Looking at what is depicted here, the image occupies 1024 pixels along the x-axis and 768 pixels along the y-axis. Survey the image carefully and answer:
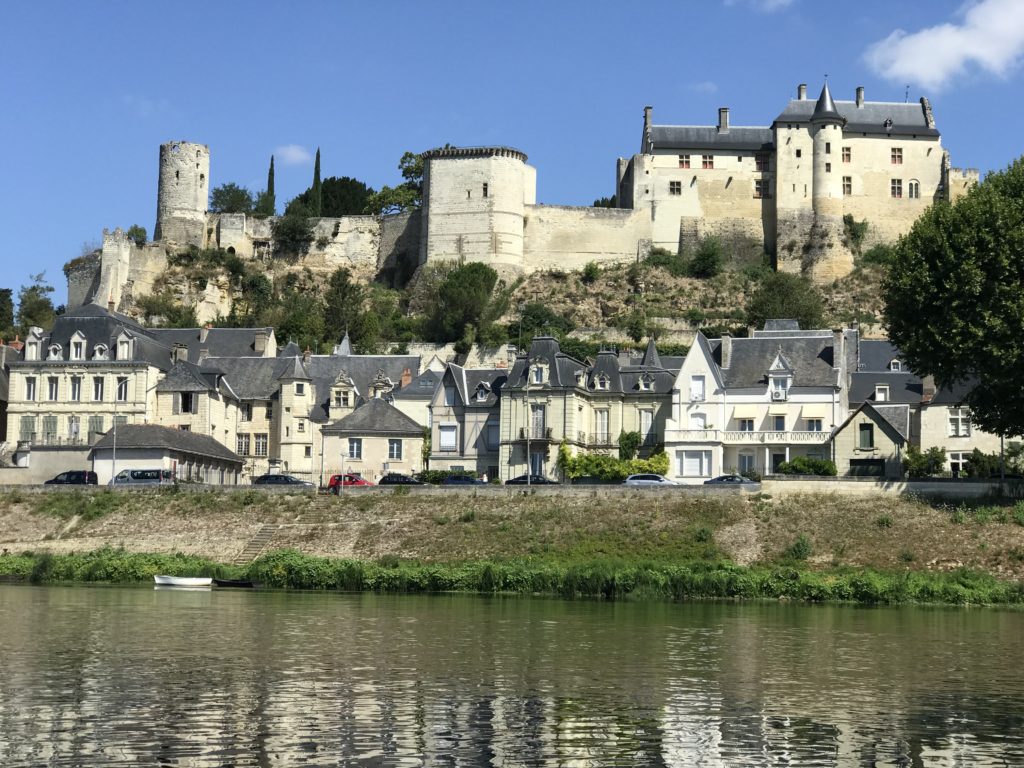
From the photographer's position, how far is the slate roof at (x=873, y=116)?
95.7 meters

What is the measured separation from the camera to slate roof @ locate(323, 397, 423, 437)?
2243 inches

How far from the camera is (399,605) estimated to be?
36.8 metres

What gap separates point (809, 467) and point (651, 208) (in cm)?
4647

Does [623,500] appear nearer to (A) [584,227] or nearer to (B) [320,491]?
(B) [320,491]

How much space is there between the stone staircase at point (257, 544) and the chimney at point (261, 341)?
20.5 meters

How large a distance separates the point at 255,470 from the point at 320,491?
11901 mm

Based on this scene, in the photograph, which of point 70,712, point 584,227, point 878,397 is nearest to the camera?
point 70,712

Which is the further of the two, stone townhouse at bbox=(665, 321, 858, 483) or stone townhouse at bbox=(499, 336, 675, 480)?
stone townhouse at bbox=(499, 336, 675, 480)

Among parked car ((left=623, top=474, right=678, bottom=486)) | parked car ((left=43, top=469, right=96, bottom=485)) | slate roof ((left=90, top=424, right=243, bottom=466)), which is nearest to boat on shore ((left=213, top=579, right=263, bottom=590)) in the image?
slate roof ((left=90, top=424, right=243, bottom=466))

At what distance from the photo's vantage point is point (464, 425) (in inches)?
2292

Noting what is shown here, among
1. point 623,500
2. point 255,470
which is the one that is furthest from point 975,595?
point 255,470

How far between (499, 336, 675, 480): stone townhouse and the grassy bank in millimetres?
12737

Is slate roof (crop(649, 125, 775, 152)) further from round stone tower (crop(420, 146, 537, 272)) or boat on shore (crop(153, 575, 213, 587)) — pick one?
boat on shore (crop(153, 575, 213, 587))

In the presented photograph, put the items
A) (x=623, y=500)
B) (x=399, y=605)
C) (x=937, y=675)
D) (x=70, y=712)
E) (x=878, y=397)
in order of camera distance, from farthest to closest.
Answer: (x=878, y=397) → (x=623, y=500) → (x=399, y=605) → (x=937, y=675) → (x=70, y=712)
